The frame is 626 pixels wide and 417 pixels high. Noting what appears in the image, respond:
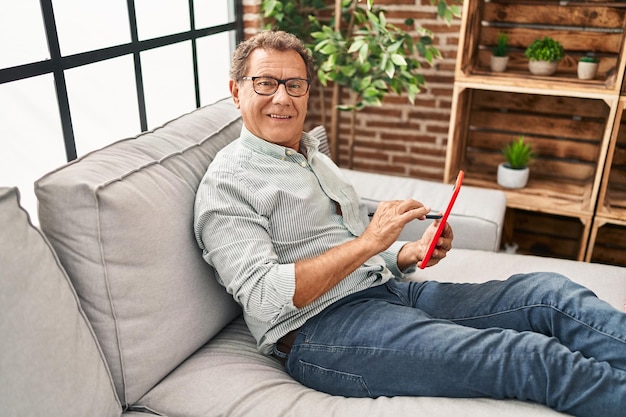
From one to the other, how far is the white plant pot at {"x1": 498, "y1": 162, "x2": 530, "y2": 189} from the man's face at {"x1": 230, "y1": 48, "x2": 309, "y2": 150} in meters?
1.30

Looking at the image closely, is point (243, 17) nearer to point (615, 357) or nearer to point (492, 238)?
point (492, 238)

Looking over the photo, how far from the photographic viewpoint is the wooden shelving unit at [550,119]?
2246mm

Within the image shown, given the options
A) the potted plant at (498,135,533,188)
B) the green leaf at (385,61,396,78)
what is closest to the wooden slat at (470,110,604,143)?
the potted plant at (498,135,533,188)

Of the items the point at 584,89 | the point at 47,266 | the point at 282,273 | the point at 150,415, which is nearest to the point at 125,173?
the point at 47,266

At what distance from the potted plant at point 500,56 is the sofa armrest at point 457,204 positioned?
0.62 m

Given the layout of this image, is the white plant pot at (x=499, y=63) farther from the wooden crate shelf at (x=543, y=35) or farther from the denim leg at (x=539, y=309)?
the denim leg at (x=539, y=309)

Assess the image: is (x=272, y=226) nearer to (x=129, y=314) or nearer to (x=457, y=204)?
(x=129, y=314)

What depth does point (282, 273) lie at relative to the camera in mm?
1229

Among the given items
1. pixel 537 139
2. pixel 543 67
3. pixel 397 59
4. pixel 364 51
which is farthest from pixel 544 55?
pixel 364 51

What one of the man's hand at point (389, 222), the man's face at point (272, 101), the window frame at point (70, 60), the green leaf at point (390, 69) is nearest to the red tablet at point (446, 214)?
the man's hand at point (389, 222)

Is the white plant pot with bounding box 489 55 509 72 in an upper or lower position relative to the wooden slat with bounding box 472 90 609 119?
upper

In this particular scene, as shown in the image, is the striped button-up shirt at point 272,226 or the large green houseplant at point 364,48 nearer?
the striped button-up shirt at point 272,226

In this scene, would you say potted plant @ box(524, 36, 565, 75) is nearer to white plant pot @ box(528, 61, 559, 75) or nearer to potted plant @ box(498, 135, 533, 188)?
white plant pot @ box(528, 61, 559, 75)

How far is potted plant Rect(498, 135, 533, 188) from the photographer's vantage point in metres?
2.44
